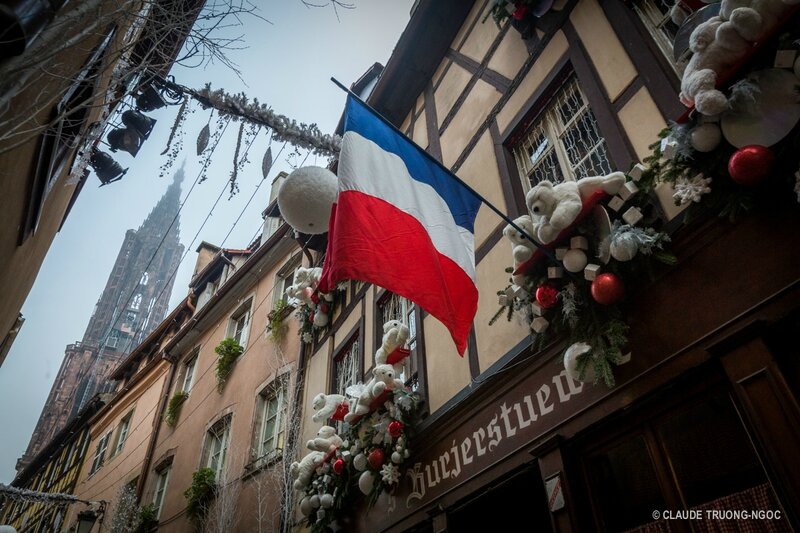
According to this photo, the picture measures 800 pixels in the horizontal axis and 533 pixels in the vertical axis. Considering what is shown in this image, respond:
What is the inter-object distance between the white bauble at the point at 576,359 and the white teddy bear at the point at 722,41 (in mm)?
1588

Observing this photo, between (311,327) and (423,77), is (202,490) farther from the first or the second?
(423,77)

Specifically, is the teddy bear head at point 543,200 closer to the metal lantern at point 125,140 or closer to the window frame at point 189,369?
the metal lantern at point 125,140

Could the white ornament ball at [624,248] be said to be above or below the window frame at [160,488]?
below

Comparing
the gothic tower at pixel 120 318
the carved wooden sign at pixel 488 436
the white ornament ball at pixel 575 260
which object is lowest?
the carved wooden sign at pixel 488 436

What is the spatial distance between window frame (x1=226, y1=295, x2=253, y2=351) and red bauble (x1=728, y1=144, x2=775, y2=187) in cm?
1180

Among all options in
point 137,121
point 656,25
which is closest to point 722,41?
point 656,25

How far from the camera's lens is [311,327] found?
9.73 meters

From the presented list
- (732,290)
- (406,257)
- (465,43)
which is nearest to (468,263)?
(406,257)

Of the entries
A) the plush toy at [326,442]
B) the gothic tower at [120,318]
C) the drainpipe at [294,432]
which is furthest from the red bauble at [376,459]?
the gothic tower at [120,318]

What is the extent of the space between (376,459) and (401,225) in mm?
3089

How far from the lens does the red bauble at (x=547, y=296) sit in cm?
356

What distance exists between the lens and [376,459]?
5.57 m

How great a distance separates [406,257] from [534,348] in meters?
1.27

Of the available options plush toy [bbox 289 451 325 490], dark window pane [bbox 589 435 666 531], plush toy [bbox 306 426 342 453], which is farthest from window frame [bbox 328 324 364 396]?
dark window pane [bbox 589 435 666 531]
